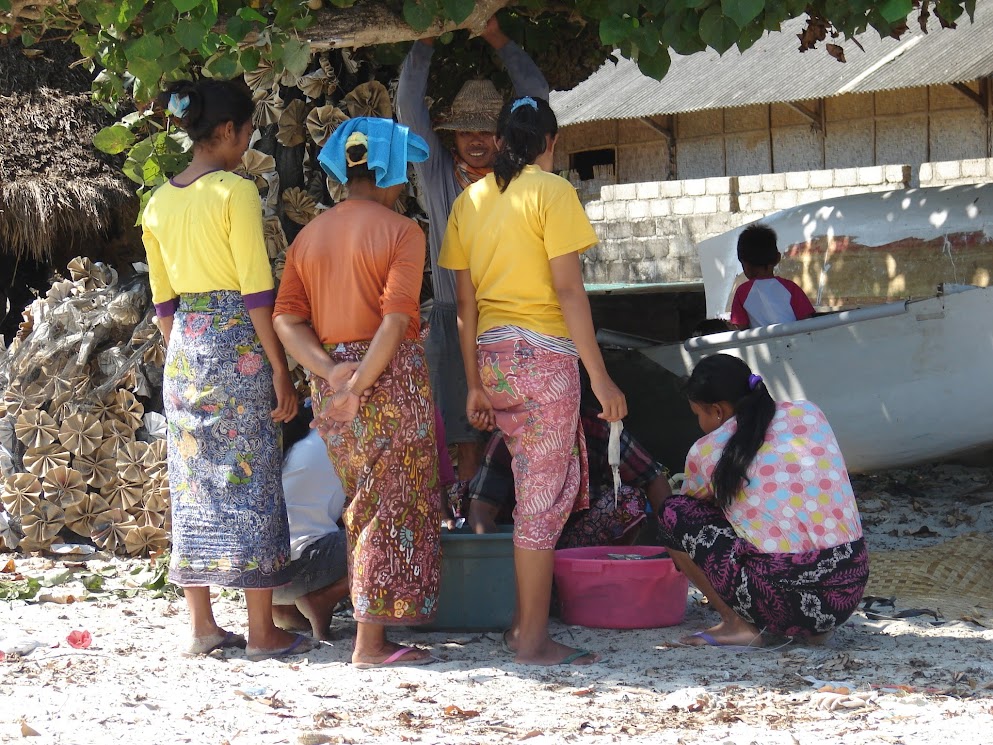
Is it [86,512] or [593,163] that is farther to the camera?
[593,163]

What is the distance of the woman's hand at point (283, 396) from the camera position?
3.76m

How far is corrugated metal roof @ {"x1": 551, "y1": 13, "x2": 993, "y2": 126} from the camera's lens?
14289mm

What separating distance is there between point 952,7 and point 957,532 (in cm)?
253

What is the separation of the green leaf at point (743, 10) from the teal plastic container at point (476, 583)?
5.96ft

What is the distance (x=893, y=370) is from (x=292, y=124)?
11.1 ft

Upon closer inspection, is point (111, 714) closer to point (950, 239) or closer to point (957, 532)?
point (957, 532)

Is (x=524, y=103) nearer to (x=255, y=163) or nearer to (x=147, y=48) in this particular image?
(x=147, y=48)

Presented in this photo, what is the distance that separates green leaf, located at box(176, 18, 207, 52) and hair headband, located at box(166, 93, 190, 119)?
0.32 m

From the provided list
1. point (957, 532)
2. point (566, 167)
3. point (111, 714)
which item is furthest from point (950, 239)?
point (566, 167)

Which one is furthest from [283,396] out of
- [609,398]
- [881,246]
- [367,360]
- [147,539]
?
[881,246]

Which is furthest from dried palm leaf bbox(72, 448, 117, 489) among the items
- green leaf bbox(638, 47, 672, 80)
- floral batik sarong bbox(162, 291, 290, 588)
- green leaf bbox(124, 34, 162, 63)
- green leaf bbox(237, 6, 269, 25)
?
green leaf bbox(638, 47, 672, 80)

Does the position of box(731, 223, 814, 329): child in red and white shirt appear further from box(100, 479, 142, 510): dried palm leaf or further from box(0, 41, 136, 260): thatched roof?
box(0, 41, 136, 260): thatched roof

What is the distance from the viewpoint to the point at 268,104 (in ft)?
16.6

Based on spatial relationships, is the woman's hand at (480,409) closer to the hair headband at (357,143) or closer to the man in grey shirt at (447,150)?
the hair headband at (357,143)
